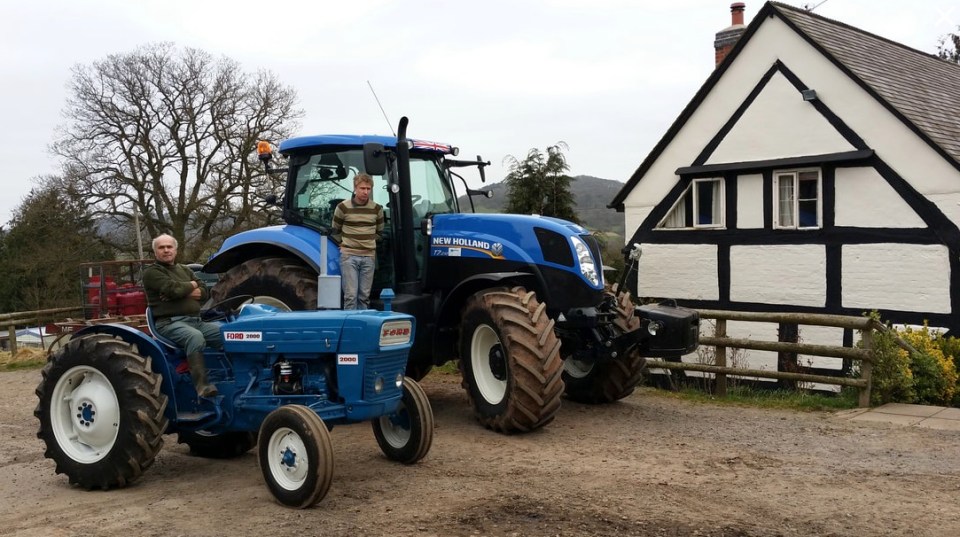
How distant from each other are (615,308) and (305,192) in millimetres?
3103

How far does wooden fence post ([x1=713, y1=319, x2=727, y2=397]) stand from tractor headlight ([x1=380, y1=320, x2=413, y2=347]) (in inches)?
189

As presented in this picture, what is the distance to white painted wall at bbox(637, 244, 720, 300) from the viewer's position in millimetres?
15727

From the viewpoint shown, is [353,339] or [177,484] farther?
[177,484]

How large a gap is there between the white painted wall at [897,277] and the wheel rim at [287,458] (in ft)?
36.2

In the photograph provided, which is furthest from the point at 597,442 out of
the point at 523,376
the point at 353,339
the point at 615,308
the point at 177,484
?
the point at 177,484

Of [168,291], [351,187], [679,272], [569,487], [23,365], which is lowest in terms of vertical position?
[23,365]

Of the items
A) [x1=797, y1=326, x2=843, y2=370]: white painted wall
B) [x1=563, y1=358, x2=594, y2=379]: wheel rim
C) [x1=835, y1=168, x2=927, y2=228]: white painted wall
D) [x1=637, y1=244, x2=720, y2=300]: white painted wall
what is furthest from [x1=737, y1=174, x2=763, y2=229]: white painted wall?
[x1=563, y1=358, x2=594, y2=379]: wheel rim

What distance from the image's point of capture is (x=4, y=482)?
19.2ft

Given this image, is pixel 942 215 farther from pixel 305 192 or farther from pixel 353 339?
pixel 353 339

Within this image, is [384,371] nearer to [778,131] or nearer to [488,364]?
[488,364]

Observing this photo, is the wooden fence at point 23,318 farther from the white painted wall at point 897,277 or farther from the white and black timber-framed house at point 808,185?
the white painted wall at point 897,277

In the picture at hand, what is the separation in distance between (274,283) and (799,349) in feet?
17.8

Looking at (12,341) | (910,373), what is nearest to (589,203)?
(12,341)

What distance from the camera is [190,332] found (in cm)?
571
